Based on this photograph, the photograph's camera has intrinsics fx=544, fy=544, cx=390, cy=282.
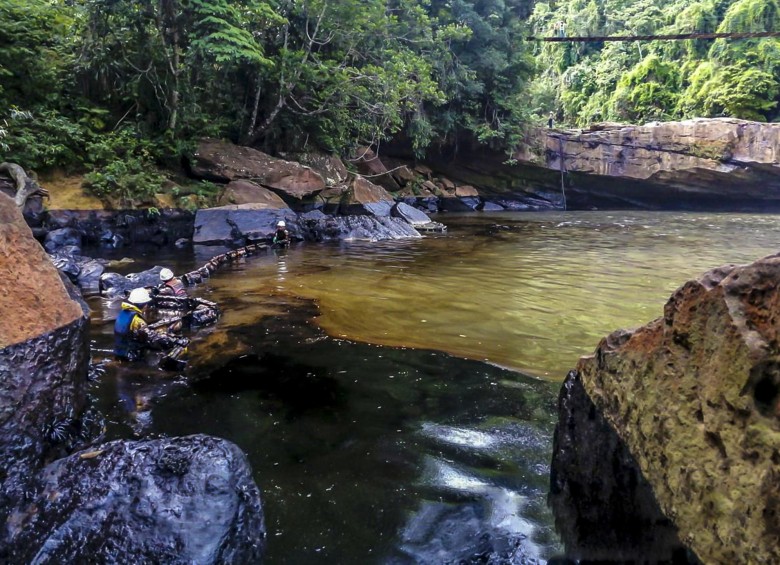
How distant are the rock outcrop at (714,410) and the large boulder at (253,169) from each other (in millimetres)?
15022

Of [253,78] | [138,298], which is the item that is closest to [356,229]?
[253,78]

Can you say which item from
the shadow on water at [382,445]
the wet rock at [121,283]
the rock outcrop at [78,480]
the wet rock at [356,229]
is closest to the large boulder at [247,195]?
the wet rock at [356,229]

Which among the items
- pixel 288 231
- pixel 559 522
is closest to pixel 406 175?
pixel 288 231

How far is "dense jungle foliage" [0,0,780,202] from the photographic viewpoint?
13.2 meters

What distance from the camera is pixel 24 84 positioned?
13.5 metres

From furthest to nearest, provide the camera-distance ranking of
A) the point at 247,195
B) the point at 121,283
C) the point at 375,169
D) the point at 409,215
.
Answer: the point at 375,169
the point at 409,215
the point at 247,195
the point at 121,283

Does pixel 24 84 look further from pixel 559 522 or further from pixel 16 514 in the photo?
pixel 559 522

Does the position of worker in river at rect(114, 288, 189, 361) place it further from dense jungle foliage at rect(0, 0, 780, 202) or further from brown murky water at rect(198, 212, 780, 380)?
dense jungle foliage at rect(0, 0, 780, 202)

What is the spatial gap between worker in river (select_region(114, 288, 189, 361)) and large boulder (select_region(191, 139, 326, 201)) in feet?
36.5

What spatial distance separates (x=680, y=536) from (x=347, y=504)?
175cm

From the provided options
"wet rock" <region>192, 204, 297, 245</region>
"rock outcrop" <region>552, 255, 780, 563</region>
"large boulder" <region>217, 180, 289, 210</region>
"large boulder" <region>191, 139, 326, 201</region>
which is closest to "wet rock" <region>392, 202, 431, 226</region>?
"large boulder" <region>191, 139, 326, 201</region>

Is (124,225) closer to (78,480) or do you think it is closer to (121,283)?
(121,283)

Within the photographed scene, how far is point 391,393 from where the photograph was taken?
4.46 metres

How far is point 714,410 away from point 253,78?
1694 cm
